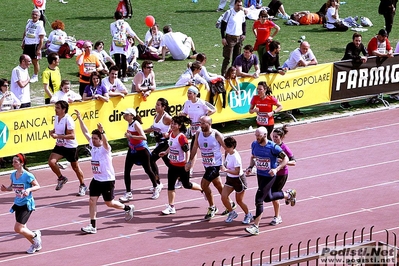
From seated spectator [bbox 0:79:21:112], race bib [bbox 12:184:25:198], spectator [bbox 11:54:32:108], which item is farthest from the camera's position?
spectator [bbox 11:54:32:108]

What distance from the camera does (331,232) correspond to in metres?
14.6

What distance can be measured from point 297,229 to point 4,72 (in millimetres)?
12460

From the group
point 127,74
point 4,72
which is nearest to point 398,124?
point 127,74

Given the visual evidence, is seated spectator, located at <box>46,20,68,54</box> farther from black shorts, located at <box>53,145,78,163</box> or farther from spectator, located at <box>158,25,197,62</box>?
black shorts, located at <box>53,145,78,163</box>

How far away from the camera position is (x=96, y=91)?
1884cm

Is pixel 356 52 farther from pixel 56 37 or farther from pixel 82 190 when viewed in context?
pixel 82 190

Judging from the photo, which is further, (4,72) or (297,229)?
(4,72)

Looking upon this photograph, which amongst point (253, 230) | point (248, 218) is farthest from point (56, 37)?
point (253, 230)

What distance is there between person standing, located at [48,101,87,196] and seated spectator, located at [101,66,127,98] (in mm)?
2610

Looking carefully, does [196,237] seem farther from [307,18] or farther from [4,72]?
[307,18]

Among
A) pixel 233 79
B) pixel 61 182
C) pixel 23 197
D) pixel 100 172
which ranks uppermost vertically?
pixel 233 79

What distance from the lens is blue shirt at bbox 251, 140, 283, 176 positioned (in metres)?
14.4

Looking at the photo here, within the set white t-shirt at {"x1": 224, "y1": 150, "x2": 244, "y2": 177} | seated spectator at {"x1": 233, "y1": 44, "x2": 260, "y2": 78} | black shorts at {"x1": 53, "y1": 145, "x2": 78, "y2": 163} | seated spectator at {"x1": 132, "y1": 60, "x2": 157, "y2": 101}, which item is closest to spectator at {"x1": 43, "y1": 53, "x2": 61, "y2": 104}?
seated spectator at {"x1": 132, "y1": 60, "x2": 157, "y2": 101}

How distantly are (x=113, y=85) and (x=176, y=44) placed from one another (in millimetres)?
7240
